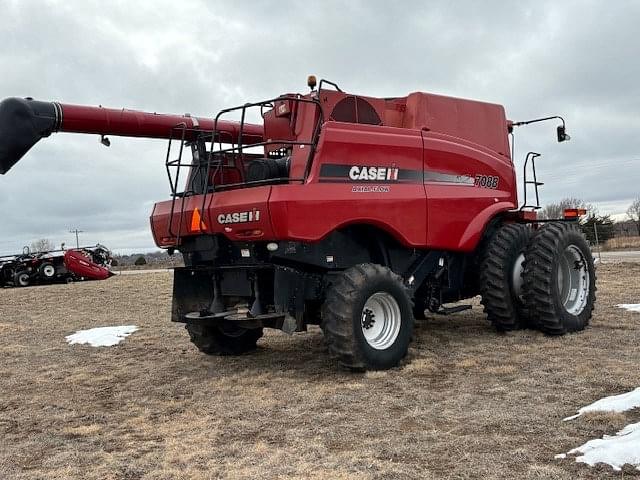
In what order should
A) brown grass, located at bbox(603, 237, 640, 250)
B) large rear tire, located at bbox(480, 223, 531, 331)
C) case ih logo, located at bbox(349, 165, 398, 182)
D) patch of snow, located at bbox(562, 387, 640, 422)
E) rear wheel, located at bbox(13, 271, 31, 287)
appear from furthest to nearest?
1. brown grass, located at bbox(603, 237, 640, 250)
2. rear wheel, located at bbox(13, 271, 31, 287)
3. large rear tire, located at bbox(480, 223, 531, 331)
4. case ih logo, located at bbox(349, 165, 398, 182)
5. patch of snow, located at bbox(562, 387, 640, 422)

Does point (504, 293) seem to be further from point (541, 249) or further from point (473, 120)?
point (473, 120)

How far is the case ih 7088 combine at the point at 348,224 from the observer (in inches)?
253

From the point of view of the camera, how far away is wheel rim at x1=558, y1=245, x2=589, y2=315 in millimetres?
8562

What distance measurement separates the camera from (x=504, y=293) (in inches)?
314

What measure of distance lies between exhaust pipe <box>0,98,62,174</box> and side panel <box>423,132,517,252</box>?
4.18 meters

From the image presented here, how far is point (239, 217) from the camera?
21.0 ft

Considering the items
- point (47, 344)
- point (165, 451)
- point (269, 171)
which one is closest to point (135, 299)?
point (47, 344)

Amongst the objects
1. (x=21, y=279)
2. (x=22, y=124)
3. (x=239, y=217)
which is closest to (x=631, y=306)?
(x=239, y=217)

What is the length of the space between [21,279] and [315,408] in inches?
899

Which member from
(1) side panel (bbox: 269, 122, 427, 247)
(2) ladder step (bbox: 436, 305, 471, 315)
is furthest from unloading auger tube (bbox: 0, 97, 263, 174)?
(2) ladder step (bbox: 436, 305, 471, 315)

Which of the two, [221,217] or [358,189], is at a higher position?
[358,189]

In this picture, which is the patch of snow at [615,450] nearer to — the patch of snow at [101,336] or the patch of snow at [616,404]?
the patch of snow at [616,404]

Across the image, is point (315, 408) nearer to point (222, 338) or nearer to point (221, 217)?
point (221, 217)

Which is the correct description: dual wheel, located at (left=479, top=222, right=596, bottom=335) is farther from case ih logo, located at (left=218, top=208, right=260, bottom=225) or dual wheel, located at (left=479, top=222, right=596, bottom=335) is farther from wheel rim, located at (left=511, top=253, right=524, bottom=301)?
case ih logo, located at (left=218, top=208, right=260, bottom=225)
